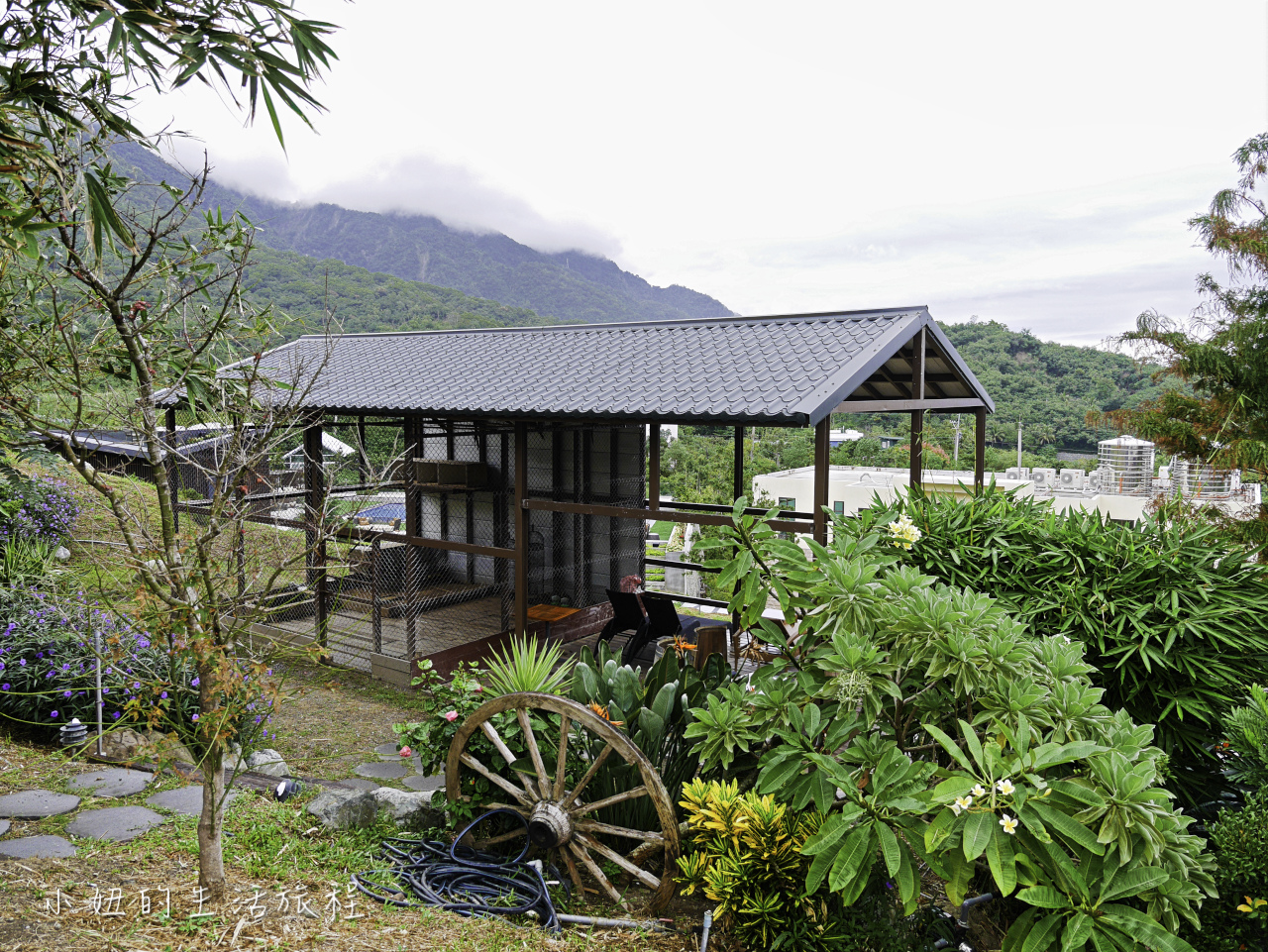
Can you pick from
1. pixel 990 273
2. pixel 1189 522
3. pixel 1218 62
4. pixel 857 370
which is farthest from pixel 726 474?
pixel 990 273

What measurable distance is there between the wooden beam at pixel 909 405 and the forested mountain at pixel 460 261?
4858 centimetres

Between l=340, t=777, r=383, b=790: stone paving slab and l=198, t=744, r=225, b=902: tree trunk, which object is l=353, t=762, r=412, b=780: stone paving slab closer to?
l=340, t=777, r=383, b=790: stone paving slab

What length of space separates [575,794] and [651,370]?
431 cm

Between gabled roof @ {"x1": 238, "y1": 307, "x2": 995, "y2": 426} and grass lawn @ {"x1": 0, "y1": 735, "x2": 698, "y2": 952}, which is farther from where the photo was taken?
gabled roof @ {"x1": 238, "y1": 307, "x2": 995, "y2": 426}

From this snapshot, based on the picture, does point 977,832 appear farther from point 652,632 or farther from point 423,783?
point 652,632

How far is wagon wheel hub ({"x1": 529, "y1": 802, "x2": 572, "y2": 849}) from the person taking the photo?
3.43 meters

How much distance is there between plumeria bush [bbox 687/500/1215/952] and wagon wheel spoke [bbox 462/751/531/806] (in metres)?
0.94

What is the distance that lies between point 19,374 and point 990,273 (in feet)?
319

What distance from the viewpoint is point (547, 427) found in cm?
882

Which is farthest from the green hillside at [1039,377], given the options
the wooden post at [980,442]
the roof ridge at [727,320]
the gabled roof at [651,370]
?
the gabled roof at [651,370]

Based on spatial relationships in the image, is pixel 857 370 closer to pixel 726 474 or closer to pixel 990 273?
pixel 726 474

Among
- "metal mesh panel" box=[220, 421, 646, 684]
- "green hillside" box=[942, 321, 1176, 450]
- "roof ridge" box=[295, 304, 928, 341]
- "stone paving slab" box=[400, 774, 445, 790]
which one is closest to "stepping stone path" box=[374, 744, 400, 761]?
"stone paving slab" box=[400, 774, 445, 790]

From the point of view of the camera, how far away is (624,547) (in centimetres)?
934

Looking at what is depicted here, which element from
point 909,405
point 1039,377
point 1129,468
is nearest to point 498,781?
point 909,405
